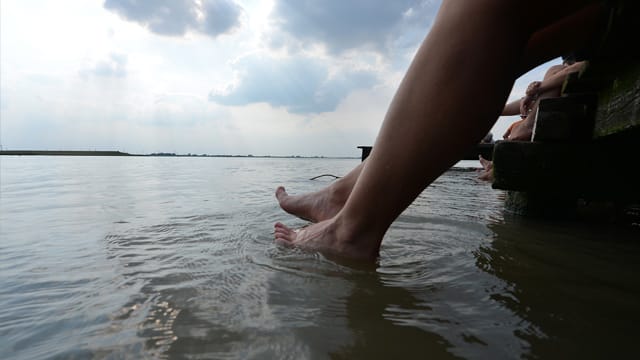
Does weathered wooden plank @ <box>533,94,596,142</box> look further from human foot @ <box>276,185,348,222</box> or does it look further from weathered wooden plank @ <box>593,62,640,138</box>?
human foot @ <box>276,185,348,222</box>

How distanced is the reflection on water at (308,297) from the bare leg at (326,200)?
0.32 meters

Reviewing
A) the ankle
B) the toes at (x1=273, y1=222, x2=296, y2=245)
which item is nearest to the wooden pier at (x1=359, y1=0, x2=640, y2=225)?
the ankle

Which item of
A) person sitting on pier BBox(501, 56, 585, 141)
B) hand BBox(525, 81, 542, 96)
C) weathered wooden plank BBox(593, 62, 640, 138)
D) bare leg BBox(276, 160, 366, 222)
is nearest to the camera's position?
weathered wooden plank BBox(593, 62, 640, 138)

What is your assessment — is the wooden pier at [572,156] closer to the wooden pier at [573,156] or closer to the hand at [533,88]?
the wooden pier at [573,156]

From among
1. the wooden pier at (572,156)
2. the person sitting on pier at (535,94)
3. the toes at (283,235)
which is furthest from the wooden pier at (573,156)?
the toes at (283,235)

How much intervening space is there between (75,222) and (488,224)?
8.35 feet

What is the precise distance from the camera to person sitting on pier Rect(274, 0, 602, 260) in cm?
74

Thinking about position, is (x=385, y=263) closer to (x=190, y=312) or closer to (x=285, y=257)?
(x=285, y=257)

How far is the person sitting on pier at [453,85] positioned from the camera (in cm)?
74

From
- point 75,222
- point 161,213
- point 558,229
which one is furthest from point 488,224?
point 75,222

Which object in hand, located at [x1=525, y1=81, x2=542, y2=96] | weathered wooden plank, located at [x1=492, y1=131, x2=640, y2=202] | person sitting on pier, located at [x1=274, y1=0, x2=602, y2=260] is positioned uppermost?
hand, located at [x1=525, y1=81, x2=542, y2=96]

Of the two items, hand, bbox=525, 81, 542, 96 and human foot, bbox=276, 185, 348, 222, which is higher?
hand, bbox=525, 81, 542, 96

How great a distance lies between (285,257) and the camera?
4.28ft

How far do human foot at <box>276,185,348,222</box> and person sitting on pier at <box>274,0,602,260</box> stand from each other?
2.32 feet
